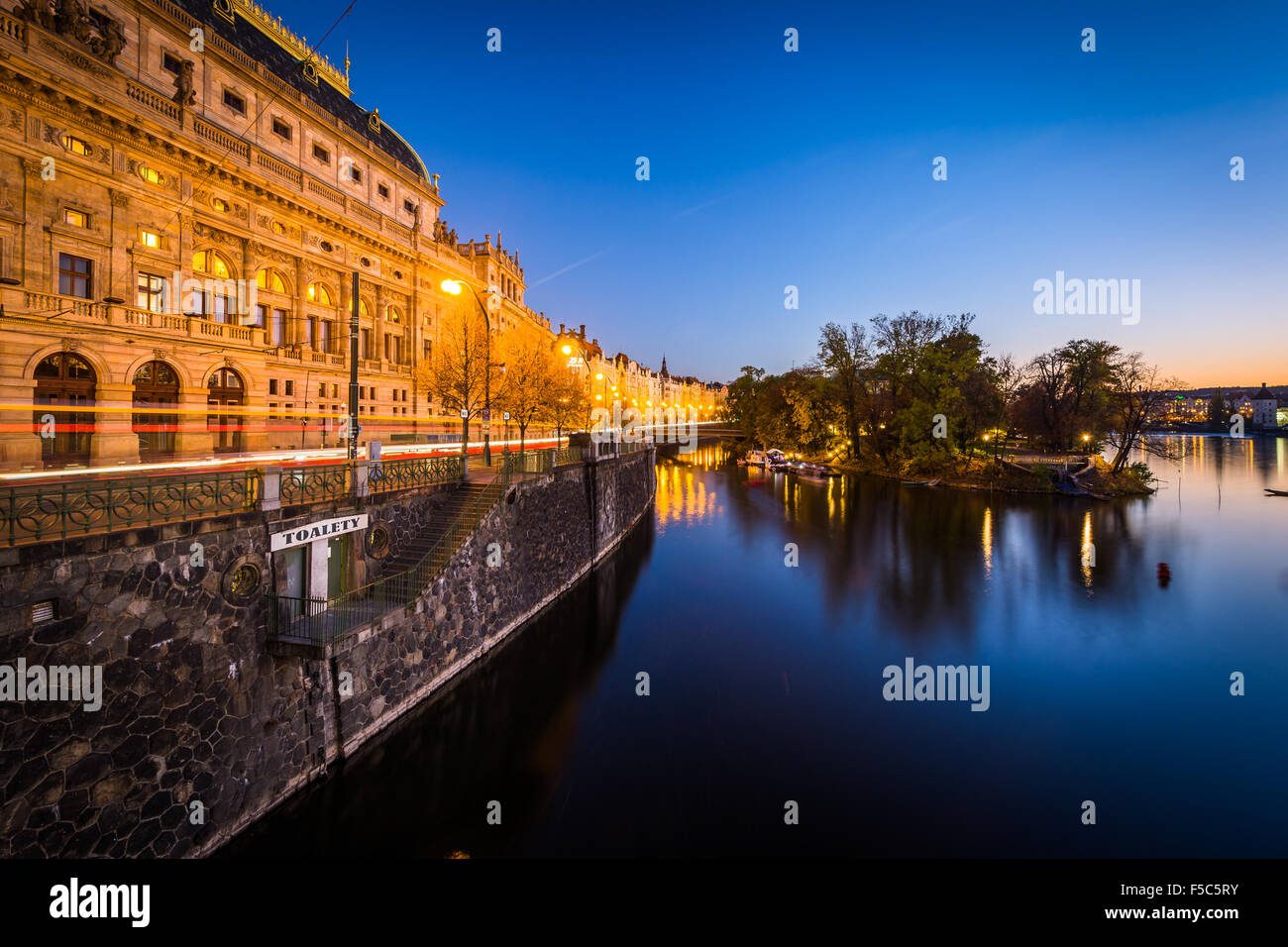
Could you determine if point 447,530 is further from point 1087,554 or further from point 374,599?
point 1087,554

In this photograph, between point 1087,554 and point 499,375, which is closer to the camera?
point 1087,554

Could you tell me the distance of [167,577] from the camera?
7312mm

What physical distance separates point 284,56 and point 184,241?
17.9m

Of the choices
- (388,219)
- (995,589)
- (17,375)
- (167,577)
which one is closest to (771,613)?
(995,589)

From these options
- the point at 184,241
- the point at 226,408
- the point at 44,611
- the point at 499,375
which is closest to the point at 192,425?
the point at 226,408

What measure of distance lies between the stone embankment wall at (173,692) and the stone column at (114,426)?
16.1m

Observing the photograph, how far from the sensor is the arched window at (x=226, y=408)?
26.0m

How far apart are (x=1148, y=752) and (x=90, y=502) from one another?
1987 centimetres

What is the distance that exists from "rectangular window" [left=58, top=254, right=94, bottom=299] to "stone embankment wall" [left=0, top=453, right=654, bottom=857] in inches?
756

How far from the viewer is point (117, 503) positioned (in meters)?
6.83

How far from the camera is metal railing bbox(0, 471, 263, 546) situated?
20.5 feet

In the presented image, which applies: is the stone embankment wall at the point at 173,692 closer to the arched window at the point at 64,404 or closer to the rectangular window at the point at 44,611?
the rectangular window at the point at 44,611

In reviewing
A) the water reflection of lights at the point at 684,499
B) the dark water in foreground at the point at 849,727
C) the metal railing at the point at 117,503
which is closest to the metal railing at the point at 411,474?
the metal railing at the point at 117,503

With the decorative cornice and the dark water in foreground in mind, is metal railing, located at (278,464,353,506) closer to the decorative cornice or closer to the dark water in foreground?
the dark water in foreground
